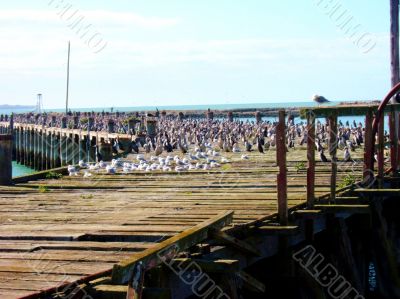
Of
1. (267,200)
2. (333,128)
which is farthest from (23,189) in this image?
(333,128)

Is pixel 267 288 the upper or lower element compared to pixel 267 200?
lower

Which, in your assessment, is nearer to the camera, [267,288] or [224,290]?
[224,290]

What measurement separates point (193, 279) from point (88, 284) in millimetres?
1440

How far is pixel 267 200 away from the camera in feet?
36.4

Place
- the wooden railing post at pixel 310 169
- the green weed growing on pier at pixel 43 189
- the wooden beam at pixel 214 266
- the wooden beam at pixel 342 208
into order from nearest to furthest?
the wooden beam at pixel 214 266, the wooden railing post at pixel 310 169, the wooden beam at pixel 342 208, the green weed growing on pier at pixel 43 189

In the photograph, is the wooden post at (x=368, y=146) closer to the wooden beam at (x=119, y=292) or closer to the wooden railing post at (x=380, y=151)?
the wooden railing post at (x=380, y=151)

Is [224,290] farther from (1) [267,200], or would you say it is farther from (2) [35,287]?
(1) [267,200]

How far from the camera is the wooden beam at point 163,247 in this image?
5734 millimetres

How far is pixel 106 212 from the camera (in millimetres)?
10219

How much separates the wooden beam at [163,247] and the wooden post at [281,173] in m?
1.30

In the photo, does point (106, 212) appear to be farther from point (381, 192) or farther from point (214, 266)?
point (381, 192)

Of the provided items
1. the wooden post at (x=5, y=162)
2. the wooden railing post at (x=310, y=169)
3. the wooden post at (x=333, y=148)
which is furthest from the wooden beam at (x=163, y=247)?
the wooden post at (x=5, y=162)

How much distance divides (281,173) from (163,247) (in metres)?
3.25

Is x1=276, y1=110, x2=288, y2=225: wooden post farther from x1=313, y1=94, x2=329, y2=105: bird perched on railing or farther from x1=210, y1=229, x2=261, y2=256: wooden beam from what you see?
x1=313, y1=94, x2=329, y2=105: bird perched on railing
